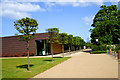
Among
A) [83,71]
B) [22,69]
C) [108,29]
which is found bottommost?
[22,69]

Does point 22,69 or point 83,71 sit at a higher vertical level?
point 83,71

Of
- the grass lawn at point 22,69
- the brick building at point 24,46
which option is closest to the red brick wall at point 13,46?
the brick building at point 24,46

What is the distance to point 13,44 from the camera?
33094mm

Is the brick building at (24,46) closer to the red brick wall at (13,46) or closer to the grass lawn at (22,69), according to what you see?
the red brick wall at (13,46)

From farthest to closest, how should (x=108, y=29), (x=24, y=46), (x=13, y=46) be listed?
(x=108, y=29) → (x=13, y=46) → (x=24, y=46)

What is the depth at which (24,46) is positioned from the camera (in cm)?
3186

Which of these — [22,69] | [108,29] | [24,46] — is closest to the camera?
[22,69]

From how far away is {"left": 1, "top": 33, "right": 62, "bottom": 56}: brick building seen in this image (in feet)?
98.0

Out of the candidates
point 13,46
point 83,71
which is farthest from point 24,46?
point 83,71

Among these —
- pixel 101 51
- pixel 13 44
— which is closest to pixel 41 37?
pixel 13 44

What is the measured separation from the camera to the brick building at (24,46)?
29870 mm

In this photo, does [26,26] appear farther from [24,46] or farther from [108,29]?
[108,29]

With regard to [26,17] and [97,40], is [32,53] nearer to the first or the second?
[97,40]

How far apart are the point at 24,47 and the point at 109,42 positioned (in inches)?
842
